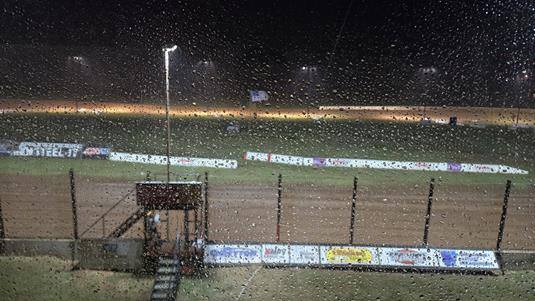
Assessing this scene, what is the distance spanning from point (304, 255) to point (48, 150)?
11237 mm

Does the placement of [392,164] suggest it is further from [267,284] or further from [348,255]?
[267,284]

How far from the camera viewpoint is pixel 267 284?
7.23 m

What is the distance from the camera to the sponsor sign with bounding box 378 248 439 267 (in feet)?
25.9

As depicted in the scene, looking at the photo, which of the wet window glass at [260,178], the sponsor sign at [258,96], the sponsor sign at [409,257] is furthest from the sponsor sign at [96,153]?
the sponsor sign at [409,257]

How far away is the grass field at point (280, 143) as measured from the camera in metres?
14.1

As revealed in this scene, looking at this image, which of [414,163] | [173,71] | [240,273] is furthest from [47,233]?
[173,71]

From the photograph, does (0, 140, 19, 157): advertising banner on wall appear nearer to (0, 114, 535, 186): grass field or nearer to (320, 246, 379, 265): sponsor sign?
(0, 114, 535, 186): grass field

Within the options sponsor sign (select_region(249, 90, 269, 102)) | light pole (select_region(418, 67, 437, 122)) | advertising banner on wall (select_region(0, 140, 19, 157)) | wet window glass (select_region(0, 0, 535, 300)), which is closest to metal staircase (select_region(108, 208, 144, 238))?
wet window glass (select_region(0, 0, 535, 300))

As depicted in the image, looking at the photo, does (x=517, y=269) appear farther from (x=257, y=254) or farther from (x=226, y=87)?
(x=226, y=87)

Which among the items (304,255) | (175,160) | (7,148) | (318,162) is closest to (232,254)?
(304,255)

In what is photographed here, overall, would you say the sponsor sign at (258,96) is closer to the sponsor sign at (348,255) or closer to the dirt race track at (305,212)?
the dirt race track at (305,212)

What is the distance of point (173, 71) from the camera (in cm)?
2942

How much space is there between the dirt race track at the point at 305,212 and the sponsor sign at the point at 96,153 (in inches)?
90.7

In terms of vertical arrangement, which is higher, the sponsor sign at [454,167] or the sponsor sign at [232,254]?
the sponsor sign at [454,167]
